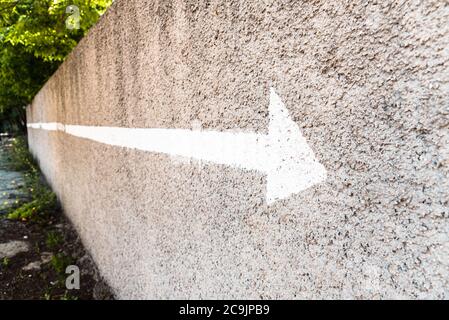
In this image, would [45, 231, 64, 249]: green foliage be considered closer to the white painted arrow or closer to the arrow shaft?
the arrow shaft

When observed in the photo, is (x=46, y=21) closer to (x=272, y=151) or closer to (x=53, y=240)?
(x=53, y=240)

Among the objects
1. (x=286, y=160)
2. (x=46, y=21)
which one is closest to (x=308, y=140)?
(x=286, y=160)

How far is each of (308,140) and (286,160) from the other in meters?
0.12

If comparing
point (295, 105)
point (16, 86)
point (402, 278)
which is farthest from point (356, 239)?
point (16, 86)

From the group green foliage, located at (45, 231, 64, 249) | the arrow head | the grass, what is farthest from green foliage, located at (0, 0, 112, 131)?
the arrow head

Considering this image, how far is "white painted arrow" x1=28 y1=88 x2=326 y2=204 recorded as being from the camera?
1.09 meters

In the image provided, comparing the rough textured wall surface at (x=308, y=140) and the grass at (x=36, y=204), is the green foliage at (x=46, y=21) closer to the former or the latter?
the grass at (x=36, y=204)

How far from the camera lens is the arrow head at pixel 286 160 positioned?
1.06 meters

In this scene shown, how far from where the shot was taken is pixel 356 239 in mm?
939

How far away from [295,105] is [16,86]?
1459 centimetres

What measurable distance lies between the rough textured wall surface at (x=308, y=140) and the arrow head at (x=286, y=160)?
0.03 meters

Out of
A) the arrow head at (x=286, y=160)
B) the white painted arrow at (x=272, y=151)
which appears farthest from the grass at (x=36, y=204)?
the arrow head at (x=286, y=160)

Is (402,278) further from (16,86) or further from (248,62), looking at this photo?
(16,86)

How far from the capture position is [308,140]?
3.47ft
